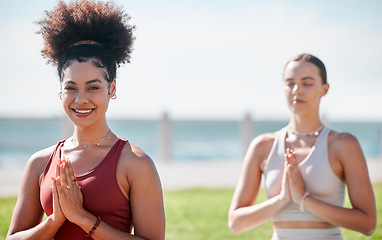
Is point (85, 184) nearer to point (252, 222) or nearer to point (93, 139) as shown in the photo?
point (93, 139)

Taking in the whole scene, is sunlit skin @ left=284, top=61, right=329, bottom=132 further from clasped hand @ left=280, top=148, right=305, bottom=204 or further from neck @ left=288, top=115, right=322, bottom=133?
clasped hand @ left=280, top=148, right=305, bottom=204

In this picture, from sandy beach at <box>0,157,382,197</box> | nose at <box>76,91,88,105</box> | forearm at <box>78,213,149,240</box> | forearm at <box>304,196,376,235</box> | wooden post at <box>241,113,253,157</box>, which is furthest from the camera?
wooden post at <box>241,113,253,157</box>

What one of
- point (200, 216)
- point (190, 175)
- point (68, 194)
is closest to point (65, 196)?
point (68, 194)

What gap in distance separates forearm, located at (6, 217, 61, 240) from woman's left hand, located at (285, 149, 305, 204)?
1362 mm

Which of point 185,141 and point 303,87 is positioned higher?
point 303,87

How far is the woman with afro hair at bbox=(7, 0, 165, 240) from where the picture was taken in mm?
2486

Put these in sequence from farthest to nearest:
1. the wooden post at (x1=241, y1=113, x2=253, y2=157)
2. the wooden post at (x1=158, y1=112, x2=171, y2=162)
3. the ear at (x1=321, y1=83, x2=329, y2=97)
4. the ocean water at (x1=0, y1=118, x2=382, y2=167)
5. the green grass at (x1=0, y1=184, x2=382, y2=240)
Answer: the wooden post at (x1=241, y1=113, x2=253, y2=157), the ocean water at (x1=0, y1=118, x2=382, y2=167), the wooden post at (x1=158, y1=112, x2=171, y2=162), the green grass at (x1=0, y1=184, x2=382, y2=240), the ear at (x1=321, y1=83, x2=329, y2=97)

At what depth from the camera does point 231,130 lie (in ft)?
177

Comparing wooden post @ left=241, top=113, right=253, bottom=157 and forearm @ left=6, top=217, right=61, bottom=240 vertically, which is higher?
forearm @ left=6, top=217, right=61, bottom=240

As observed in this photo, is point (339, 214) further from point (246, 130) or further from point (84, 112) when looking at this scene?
point (246, 130)

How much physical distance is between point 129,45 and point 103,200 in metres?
0.81

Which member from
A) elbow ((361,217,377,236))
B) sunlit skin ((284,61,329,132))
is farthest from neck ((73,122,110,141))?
elbow ((361,217,377,236))

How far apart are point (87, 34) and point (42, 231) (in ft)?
3.22

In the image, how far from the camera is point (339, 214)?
3088 millimetres
